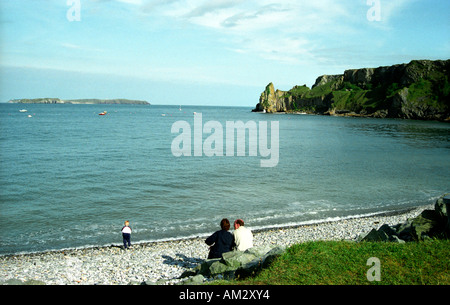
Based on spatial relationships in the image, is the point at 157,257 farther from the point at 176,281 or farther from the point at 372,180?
the point at 372,180

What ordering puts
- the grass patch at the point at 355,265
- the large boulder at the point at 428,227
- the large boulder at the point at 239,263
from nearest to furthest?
1. the grass patch at the point at 355,265
2. the large boulder at the point at 239,263
3. the large boulder at the point at 428,227

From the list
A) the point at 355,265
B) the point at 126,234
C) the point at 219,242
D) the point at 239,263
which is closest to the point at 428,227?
the point at 355,265

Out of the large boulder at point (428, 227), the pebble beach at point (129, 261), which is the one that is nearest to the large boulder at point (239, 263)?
the pebble beach at point (129, 261)

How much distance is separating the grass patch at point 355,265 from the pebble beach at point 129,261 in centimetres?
428

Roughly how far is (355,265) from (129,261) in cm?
1095

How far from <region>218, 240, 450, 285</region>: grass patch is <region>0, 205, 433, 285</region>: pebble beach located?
428 centimetres

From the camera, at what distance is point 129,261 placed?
1630 centimetres

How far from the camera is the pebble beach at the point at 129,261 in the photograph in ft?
45.1

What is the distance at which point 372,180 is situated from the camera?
37.0m

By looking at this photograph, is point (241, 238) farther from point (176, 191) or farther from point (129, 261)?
point (176, 191)

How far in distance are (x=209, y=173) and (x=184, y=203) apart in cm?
1172

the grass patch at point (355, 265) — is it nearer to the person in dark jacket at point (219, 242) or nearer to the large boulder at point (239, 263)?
the large boulder at point (239, 263)

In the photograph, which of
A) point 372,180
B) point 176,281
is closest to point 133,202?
point 176,281

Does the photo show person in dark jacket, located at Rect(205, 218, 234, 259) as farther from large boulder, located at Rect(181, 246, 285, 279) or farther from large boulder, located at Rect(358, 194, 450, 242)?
large boulder, located at Rect(358, 194, 450, 242)
